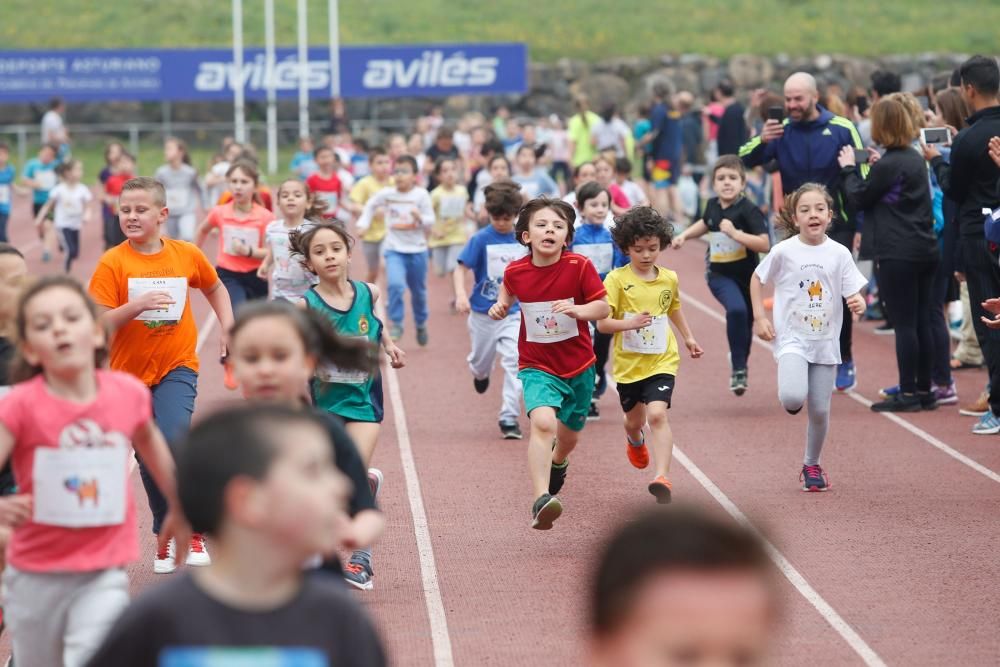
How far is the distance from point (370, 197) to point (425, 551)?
8.71 meters

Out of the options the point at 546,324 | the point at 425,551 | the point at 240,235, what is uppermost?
the point at 240,235

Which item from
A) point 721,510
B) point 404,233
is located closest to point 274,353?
point 721,510

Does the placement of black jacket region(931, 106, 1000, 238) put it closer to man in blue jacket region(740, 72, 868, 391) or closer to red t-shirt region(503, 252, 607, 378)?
man in blue jacket region(740, 72, 868, 391)

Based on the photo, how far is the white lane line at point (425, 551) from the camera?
6656 mm

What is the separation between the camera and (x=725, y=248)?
1216cm

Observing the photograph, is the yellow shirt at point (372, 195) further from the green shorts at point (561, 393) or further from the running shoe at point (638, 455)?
the green shorts at point (561, 393)

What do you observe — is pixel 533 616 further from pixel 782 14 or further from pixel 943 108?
pixel 782 14

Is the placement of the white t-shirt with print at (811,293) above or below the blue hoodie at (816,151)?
below

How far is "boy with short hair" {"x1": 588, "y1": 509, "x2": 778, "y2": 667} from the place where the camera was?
7.68 feet

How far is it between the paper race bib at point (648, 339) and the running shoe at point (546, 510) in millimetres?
1427

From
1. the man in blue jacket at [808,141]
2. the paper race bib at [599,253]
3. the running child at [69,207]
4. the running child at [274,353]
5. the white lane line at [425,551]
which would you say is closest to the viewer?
the running child at [274,353]

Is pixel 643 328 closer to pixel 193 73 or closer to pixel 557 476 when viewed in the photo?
pixel 557 476

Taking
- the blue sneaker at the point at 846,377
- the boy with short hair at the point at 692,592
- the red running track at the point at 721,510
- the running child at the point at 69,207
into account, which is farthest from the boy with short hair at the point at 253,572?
the running child at the point at 69,207

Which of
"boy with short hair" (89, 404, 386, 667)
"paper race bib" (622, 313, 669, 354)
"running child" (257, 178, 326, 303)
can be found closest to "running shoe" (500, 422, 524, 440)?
"running child" (257, 178, 326, 303)
